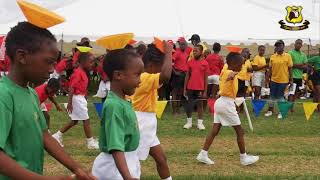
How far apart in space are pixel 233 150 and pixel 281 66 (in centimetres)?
515

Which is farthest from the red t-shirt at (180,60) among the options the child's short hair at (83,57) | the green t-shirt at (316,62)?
the child's short hair at (83,57)

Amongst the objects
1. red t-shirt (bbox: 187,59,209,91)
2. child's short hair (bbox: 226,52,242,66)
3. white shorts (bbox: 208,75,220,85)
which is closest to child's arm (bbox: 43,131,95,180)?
child's short hair (bbox: 226,52,242,66)

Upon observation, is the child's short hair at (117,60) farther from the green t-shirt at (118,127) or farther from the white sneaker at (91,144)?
the white sneaker at (91,144)

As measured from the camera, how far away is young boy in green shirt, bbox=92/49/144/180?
3.34 m

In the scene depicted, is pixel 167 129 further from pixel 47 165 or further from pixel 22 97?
pixel 22 97

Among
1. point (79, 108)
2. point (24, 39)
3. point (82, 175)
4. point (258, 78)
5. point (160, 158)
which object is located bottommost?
point (258, 78)

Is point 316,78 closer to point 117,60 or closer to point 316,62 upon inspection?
point 316,62

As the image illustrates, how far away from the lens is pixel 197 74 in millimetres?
11406

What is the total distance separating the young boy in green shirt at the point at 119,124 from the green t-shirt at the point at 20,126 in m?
0.72

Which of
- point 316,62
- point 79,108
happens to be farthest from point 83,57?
point 316,62

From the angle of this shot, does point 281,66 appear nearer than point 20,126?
No

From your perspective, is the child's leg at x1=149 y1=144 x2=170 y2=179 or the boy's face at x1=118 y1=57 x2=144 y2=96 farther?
the child's leg at x1=149 y1=144 x2=170 y2=179

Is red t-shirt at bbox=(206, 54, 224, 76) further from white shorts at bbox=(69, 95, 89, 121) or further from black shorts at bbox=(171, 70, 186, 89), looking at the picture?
white shorts at bbox=(69, 95, 89, 121)

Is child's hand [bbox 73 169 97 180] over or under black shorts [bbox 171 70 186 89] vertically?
over
